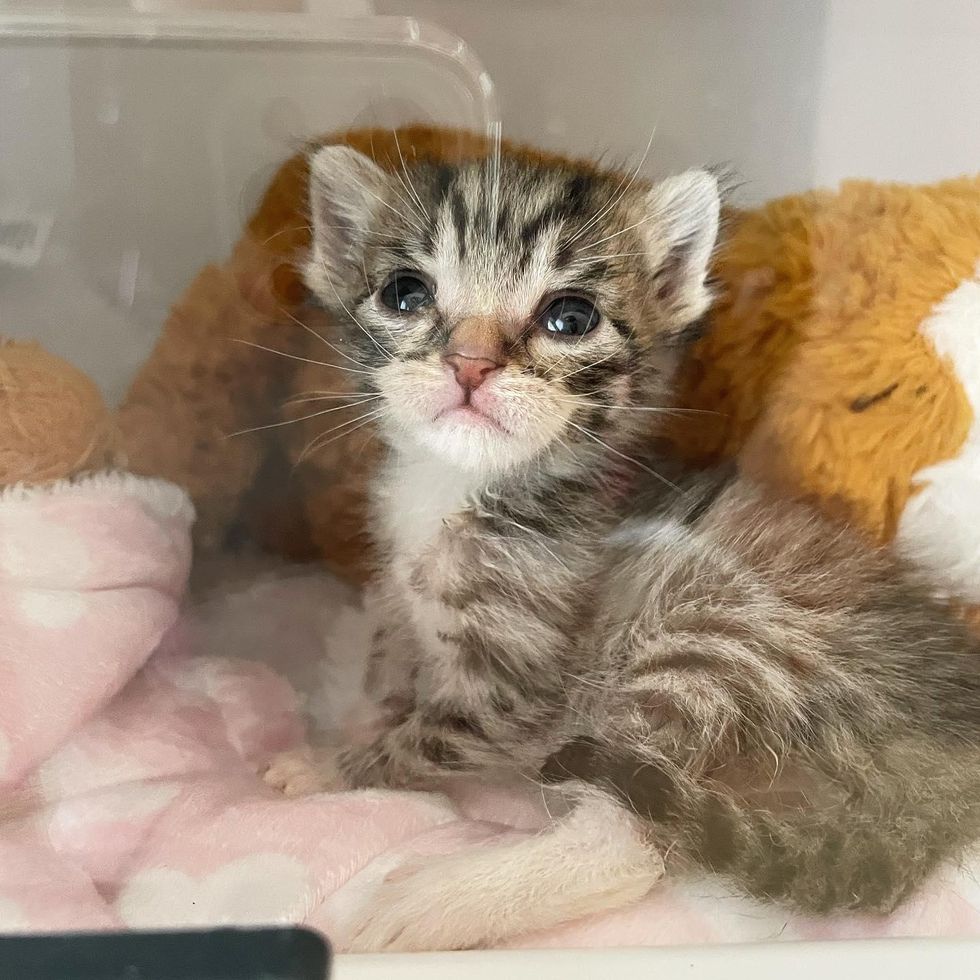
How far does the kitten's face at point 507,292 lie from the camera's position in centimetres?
87

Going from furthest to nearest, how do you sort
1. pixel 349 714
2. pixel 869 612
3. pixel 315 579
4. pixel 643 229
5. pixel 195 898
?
pixel 315 579, pixel 349 714, pixel 643 229, pixel 869 612, pixel 195 898

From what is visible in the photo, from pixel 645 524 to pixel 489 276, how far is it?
0.34 m

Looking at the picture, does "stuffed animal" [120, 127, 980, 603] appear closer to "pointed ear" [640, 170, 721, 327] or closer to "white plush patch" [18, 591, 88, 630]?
"pointed ear" [640, 170, 721, 327]

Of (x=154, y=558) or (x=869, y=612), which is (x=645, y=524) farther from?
(x=154, y=558)

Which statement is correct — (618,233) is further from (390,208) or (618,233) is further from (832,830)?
(832,830)

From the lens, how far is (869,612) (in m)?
0.89

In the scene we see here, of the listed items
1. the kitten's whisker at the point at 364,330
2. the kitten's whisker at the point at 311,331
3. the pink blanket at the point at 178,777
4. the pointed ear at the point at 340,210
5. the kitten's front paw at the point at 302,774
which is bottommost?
the kitten's front paw at the point at 302,774

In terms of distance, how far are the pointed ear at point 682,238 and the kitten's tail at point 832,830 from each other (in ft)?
1.73

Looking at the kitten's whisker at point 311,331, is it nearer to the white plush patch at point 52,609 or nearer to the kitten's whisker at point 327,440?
the kitten's whisker at point 327,440

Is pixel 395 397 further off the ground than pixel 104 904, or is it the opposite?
pixel 395 397

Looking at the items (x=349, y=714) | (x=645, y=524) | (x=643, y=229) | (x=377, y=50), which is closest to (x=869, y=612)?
(x=645, y=524)

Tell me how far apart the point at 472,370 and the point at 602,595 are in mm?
304

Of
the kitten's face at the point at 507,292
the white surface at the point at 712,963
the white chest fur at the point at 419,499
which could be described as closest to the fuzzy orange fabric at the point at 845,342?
the kitten's face at the point at 507,292

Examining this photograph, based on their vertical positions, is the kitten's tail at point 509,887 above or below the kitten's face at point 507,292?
below
